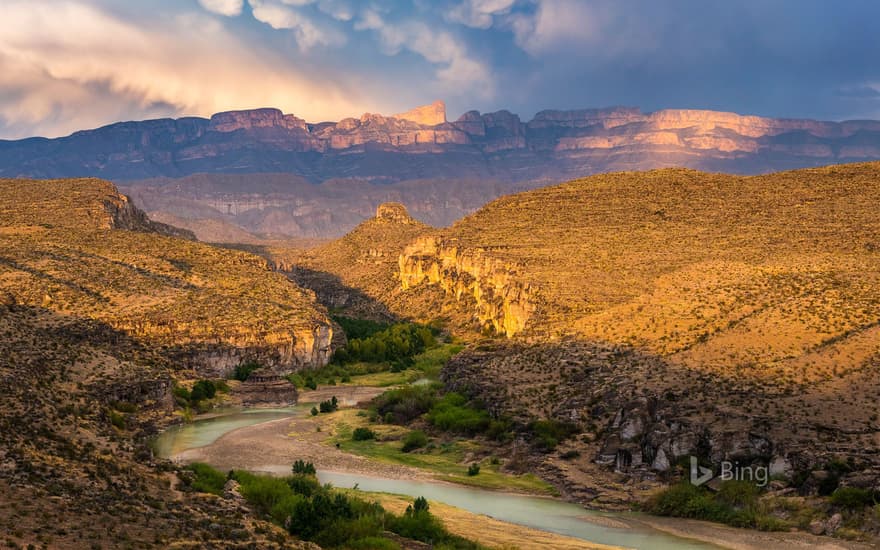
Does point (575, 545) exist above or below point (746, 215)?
below

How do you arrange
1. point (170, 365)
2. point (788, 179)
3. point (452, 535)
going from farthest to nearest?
point (788, 179) < point (170, 365) < point (452, 535)

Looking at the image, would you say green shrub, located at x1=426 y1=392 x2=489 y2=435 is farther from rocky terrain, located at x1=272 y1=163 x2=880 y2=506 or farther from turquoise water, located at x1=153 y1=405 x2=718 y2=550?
turquoise water, located at x1=153 y1=405 x2=718 y2=550

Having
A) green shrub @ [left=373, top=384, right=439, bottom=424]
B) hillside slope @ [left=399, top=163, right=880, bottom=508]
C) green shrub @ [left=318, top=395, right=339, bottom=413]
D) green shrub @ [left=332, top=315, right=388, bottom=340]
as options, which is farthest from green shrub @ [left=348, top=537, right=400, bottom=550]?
green shrub @ [left=332, top=315, right=388, bottom=340]

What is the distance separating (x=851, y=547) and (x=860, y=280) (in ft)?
96.7

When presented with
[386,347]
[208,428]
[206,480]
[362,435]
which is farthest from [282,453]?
[386,347]

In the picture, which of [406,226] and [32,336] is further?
[406,226]

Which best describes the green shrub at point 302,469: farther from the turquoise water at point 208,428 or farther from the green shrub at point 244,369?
the green shrub at point 244,369

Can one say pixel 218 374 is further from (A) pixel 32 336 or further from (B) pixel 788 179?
(B) pixel 788 179

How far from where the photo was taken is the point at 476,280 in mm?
111875

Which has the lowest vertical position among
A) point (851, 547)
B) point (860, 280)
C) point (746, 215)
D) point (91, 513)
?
point (851, 547)

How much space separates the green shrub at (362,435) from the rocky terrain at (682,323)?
8.33 metres

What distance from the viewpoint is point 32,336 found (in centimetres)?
6381

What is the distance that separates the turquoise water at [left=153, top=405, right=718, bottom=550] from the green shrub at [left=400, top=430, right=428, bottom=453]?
7943 mm

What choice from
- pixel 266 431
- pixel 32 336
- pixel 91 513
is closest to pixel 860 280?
pixel 266 431
